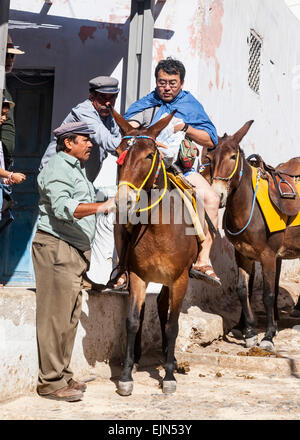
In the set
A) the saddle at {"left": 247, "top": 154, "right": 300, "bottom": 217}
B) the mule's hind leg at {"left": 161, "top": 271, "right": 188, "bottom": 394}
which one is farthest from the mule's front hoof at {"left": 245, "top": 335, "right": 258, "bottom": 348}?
the mule's hind leg at {"left": 161, "top": 271, "right": 188, "bottom": 394}

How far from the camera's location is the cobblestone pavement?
4.77 metres

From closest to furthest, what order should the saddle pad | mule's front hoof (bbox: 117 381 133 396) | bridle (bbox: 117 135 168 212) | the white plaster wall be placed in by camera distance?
bridle (bbox: 117 135 168 212) → mule's front hoof (bbox: 117 381 133 396) → the saddle pad → the white plaster wall

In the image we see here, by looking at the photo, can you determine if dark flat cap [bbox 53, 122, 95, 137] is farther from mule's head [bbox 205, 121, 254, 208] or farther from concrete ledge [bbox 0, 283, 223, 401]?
mule's head [bbox 205, 121, 254, 208]

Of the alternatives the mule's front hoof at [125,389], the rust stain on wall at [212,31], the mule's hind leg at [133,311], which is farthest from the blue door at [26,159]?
the mule's front hoof at [125,389]

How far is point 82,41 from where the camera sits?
852cm

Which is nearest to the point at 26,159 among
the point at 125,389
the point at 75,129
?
the point at 75,129

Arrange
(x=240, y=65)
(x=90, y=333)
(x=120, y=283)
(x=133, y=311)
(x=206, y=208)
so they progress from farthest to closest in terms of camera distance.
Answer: (x=240, y=65) → (x=206, y=208) → (x=90, y=333) → (x=120, y=283) → (x=133, y=311)

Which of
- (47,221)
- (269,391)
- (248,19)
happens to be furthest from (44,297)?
(248,19)

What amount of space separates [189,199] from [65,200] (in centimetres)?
138

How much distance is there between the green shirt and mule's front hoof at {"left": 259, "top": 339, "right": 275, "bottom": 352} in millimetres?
2964

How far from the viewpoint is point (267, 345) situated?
7430mm

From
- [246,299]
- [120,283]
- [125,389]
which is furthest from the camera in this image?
[246,299]

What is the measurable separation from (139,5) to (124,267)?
3.66 m

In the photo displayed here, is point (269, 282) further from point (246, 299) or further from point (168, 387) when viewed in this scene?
point (168, 387)
